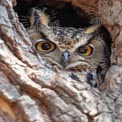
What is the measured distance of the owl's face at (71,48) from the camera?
2143 millimetres

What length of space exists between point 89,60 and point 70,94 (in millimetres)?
626

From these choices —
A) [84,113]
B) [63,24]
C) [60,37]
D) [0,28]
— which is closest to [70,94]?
[84,113]

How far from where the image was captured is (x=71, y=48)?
85.4 inches

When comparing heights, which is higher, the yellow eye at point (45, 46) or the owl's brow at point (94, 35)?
the owl's brow at point (94, 35)

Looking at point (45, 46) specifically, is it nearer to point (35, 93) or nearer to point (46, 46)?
point (46, 46)

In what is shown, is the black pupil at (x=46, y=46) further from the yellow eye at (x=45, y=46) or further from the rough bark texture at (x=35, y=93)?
the rough bark texture at (x=35, y=93)

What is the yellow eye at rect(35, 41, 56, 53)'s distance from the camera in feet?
7.18

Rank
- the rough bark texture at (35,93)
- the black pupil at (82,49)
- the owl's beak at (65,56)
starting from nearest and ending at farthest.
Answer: the rough bark texture at (35,93), the owl's beak at (65,56), the black pupil at (82,49)

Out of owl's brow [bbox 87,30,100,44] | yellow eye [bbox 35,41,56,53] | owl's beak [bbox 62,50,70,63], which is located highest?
owl's brow [bbox 87,30,100,44]

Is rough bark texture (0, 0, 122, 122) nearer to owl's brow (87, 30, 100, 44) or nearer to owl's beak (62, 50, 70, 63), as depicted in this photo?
owl's beak (62, 50, 70, 63)

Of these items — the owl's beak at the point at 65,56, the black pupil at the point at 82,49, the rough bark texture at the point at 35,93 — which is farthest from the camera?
the black pupil at the point at 82,49

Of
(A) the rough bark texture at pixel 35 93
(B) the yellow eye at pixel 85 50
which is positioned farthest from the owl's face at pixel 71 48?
(A) the rough bark texture at pixel 35 93

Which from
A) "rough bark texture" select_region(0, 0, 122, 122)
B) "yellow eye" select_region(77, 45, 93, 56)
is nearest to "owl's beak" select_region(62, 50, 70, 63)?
"yellow eye" select_region(77, 45, 93, 56)

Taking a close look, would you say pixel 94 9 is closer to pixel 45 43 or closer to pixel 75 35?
pixel 75 35
